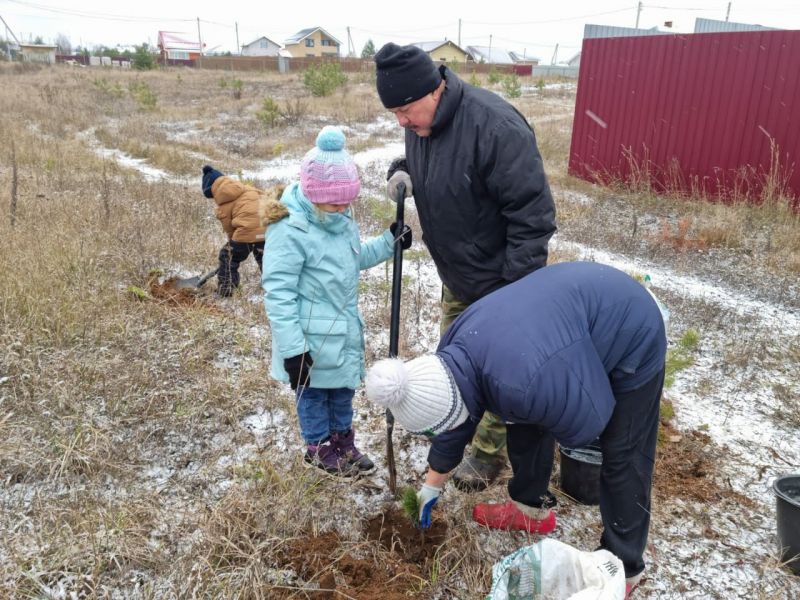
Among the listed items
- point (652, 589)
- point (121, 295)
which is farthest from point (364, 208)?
point (652, 589)

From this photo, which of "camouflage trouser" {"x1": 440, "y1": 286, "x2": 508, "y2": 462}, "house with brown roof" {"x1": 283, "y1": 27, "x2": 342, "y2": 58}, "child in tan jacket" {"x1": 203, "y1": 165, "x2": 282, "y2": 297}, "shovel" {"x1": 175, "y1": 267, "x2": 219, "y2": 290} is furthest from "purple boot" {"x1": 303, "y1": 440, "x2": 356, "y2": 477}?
"house with brown roof" {"x1": 283, "y1": 27, "x2": 342, "y2": 58}

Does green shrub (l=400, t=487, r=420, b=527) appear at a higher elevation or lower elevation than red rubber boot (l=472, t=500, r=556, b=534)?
higher

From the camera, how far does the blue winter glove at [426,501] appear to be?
2.07 meters

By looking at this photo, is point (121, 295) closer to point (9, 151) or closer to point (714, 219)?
point (714, 219)

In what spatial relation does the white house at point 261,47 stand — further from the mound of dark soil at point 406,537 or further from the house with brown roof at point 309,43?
the mound of dark soil at point 406,537

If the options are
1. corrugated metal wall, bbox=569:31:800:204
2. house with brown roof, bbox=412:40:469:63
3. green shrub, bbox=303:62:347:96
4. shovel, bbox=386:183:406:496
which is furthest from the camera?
house with brown roof, bbox=412:40:469:63

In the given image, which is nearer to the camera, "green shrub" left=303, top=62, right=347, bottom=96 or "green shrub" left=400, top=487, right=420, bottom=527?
"green shrub" left=400, top=487, right=420, bottom=527

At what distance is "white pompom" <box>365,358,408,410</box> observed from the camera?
1536 millimetres

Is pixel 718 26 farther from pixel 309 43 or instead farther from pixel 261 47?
pixel 261 47

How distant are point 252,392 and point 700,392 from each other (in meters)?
2.69

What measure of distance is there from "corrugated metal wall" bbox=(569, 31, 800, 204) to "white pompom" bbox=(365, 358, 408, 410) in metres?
6.51

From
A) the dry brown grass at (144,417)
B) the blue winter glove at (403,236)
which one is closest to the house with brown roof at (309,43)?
the dry brown grass at (144,417)

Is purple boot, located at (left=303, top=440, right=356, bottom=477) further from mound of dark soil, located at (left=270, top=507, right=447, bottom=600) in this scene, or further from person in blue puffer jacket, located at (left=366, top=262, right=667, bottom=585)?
person in blue puffer jacket, located at (left=366, top=262, right=667, bottom=585)

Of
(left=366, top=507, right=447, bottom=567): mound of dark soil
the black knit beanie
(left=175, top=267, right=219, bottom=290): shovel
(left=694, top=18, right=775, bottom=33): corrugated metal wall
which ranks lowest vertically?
(left=366, top=507, right=447, bottom=567): mound of dark soil
